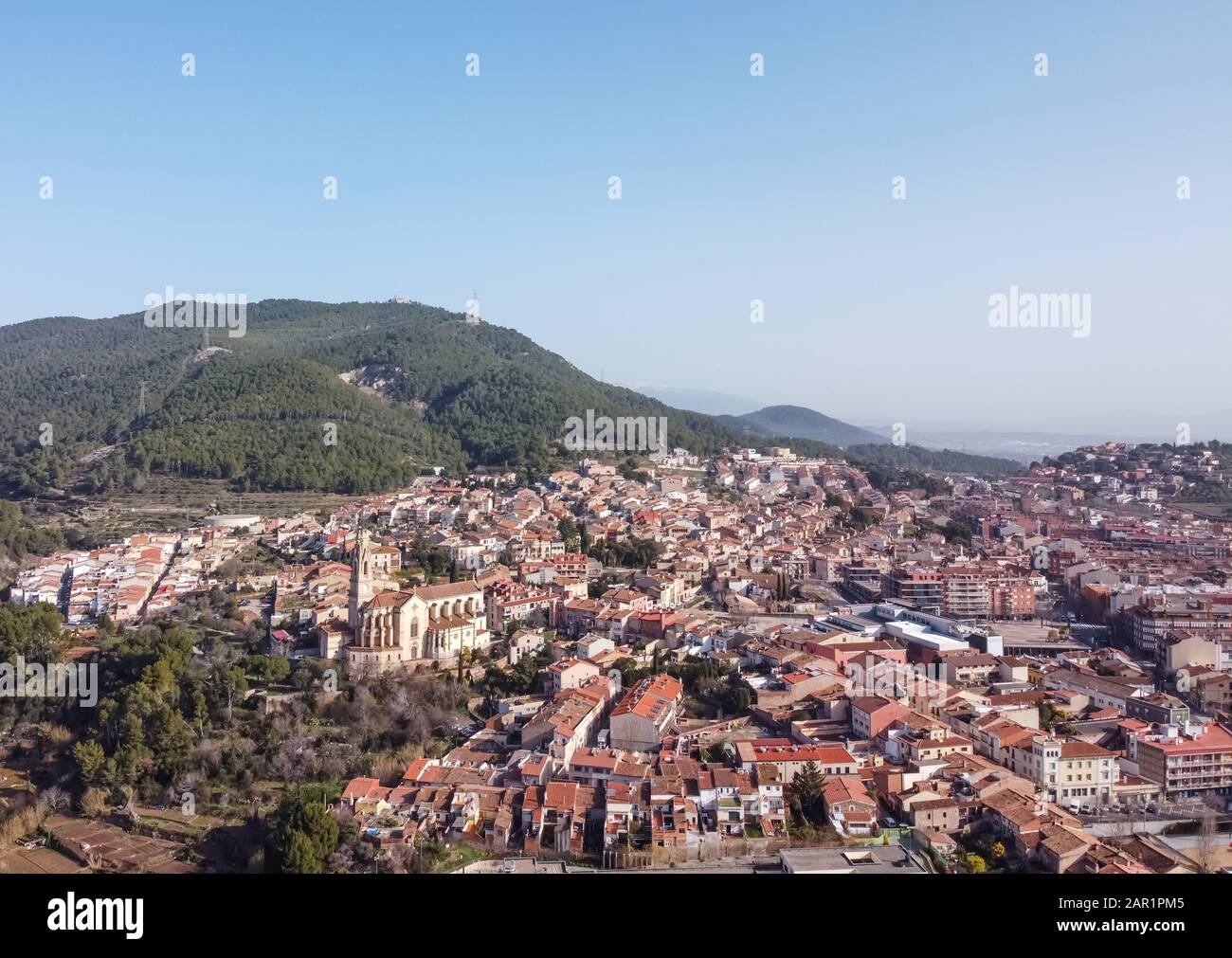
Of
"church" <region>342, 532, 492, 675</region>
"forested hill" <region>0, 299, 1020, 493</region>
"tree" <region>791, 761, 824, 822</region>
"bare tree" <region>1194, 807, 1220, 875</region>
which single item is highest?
"forested hill" <region>0, 299, 1020, 493</region>

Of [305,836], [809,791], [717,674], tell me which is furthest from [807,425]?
[305,836]

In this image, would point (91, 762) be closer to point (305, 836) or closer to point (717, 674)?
point (305, 836)

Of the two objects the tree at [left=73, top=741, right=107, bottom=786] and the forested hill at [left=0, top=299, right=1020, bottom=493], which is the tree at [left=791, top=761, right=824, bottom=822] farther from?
the forested hill at [left=0, top=299, right=1020, bottom=493]

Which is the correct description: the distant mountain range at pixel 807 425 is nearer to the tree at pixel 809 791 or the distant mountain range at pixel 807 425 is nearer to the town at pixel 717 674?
the town at pixel 717 674

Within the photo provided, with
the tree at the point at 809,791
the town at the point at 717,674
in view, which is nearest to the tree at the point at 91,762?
the town at the point at 717,674

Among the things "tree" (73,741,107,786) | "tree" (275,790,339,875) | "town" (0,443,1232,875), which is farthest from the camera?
"tree" (73,741,107,786)

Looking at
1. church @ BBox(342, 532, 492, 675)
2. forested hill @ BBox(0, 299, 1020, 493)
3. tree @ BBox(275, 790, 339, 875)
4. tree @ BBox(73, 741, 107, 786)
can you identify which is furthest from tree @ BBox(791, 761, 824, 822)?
forested hill @ BBox(0, 299, 1020, 493)
